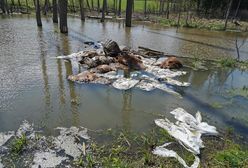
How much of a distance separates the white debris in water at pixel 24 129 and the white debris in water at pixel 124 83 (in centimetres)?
277

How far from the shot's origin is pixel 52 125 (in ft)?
16.9

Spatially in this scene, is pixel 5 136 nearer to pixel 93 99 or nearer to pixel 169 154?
pixel 93 99

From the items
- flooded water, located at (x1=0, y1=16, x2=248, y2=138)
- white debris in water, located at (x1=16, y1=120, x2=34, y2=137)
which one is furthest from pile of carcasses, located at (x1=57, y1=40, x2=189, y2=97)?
white debris in water, located at (x1=16, y1=120, x2=34, y2=137)

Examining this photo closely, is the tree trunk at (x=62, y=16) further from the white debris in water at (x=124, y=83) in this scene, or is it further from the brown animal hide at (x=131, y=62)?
the white debris in water at (x=124, y=83)

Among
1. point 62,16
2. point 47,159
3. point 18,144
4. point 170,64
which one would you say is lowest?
point 47,159

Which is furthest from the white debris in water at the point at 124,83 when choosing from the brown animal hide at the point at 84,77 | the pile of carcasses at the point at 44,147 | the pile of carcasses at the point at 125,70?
the pile of carcasses at the point at 44,147

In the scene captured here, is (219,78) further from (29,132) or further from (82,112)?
(29,132)

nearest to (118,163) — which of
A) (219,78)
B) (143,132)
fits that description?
(143,132)

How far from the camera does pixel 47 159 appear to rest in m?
4.17

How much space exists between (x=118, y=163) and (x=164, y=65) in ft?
18.7

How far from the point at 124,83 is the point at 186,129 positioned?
2698 millimetres

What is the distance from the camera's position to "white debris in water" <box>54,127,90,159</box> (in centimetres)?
441

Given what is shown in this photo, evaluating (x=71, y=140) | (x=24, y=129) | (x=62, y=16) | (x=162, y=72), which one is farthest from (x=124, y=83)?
(x=62, y=16)

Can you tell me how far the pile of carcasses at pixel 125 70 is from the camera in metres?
7.52
